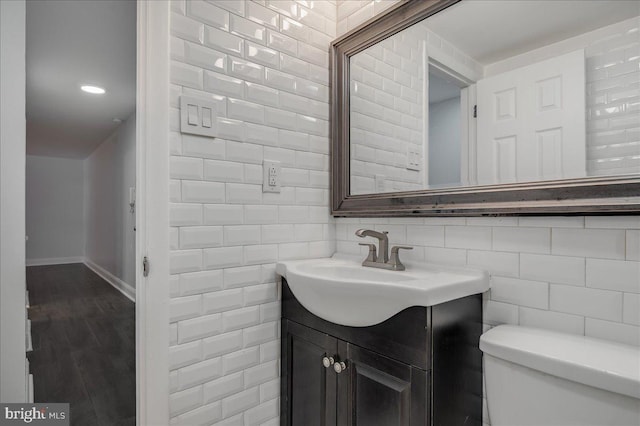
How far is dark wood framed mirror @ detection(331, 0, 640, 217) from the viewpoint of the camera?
0.87 meters

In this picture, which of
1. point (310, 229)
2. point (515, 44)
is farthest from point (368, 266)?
point (515, 44)

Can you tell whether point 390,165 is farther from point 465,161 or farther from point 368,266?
point 368,266

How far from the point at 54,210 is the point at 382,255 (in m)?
8.14

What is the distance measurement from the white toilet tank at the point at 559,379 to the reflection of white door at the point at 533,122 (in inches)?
17.7

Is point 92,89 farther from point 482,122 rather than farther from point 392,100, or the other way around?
point 482,122

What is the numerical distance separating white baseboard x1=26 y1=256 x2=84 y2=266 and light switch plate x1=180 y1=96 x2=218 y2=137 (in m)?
7.85

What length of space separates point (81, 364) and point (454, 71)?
2947mm

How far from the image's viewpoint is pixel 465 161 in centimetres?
116

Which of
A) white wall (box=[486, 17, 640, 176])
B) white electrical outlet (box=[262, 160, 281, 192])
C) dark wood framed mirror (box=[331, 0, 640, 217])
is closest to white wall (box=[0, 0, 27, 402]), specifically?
white electrical outlet (box=[262, 160, 281, 192])

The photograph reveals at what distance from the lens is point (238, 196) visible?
1280 mm

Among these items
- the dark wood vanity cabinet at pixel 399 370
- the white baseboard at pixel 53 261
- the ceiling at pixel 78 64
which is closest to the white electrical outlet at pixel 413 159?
the dark wood vanity cabinet at pixel 399 370

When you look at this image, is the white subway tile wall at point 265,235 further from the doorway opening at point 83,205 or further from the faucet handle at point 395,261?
the doorway opening at point 83,205

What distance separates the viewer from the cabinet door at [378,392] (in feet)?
3.00

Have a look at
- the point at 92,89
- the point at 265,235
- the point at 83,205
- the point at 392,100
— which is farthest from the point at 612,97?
the point at 83,205
